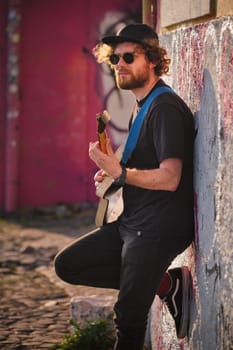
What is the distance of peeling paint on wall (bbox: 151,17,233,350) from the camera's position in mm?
3936

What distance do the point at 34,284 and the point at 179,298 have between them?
137 inches

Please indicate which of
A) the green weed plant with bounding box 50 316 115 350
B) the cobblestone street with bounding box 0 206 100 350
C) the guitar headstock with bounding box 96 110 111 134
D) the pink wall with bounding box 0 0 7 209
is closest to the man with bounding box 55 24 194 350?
the guitar headstock with bounding box 96 110 111 134

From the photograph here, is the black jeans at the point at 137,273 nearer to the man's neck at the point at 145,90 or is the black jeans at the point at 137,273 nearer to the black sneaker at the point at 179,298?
the black sneaker at the point at 179,298

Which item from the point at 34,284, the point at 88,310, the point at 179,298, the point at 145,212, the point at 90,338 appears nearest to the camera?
the point at 145,212

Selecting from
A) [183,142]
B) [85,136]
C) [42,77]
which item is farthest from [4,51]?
[183,142]

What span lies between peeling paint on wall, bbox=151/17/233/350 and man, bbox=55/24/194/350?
0.10 metres

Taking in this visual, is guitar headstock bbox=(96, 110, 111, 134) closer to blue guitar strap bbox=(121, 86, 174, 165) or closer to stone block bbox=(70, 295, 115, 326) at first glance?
blue guitar strap bbox=(121, 86, 174, 165)

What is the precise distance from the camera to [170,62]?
4.79m

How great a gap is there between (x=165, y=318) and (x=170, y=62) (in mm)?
1569

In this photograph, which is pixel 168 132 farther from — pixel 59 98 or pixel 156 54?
pixel 59 98

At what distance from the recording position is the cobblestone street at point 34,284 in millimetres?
6133

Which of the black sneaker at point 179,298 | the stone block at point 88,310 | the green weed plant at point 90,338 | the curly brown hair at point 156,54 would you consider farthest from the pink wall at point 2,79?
the black sneaker at point 179,298

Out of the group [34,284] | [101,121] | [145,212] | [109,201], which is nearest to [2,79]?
[34,284]

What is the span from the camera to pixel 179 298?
4.65 meters
